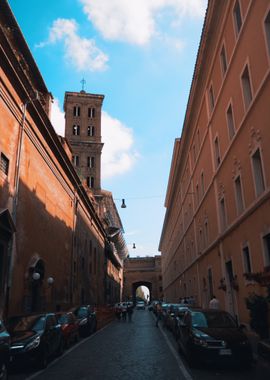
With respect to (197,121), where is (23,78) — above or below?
below

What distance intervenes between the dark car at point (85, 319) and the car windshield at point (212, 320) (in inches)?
385

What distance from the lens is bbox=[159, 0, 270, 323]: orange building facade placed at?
1291cm

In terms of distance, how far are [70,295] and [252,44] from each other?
21720mm

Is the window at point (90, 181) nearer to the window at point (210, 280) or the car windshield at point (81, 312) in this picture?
the window at point (210, 280)

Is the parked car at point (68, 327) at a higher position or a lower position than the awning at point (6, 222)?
lower

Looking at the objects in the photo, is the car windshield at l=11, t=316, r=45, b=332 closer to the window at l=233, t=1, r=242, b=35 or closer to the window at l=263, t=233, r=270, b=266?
the window at l=263, t=233, r=270, b=266

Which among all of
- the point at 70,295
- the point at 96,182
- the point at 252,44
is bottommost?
the point at 70,295

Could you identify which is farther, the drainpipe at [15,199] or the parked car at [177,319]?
the drainpipe at [15,199]

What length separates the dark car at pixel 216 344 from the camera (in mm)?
9656

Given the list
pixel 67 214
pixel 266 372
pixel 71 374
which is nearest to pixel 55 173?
pixel 67 214

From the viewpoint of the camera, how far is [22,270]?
18.2 meters

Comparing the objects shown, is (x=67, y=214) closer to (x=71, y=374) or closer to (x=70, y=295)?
(x=70, y=295)

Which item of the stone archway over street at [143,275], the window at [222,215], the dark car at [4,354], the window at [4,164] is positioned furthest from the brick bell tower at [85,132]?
the dark car at [4,354]

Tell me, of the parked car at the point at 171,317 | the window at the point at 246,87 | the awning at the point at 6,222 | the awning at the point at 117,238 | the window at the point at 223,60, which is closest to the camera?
the window at the point at 246,87
